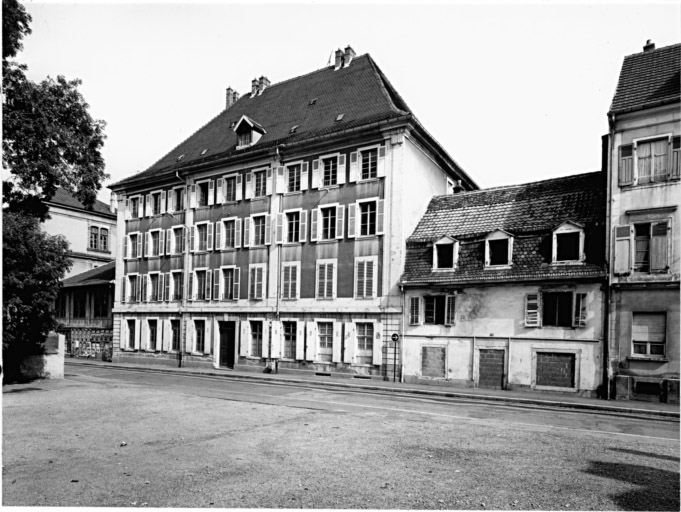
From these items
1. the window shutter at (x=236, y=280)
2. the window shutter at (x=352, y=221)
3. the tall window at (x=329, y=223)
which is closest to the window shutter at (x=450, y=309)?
the window shutter at (x=352, y=221)

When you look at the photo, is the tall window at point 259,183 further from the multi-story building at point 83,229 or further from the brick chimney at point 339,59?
the multi-story building at point 83,229

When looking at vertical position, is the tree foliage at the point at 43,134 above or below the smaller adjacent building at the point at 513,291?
above

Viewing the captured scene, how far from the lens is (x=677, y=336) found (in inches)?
758

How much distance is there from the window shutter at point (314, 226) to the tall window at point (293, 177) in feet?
6.39

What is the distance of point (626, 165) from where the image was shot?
2112 cm

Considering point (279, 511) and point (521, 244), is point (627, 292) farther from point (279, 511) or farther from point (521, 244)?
point (279, 511)

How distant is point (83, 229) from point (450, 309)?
39.3 metres

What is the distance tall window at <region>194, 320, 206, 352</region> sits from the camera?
3362 centimetres

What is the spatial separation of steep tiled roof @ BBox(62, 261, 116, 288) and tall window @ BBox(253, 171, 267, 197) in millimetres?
15223

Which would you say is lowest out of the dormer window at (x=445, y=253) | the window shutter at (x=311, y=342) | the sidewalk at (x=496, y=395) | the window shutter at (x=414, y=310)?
the sidewalk at (x=496, y=395)

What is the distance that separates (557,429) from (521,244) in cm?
1218

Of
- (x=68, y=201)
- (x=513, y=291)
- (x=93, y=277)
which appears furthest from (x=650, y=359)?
(x=68, y=201)

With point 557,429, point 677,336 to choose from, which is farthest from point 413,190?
point 557,429

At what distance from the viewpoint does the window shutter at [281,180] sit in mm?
30758
